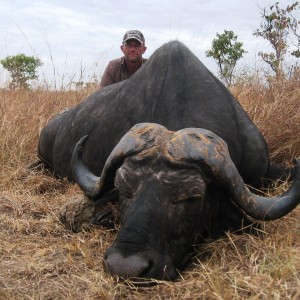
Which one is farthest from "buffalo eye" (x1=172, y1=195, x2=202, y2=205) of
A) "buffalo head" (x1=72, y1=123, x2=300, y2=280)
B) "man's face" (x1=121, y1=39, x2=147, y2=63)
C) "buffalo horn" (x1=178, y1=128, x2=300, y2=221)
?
"man's face" (x1=121, y1=39, x2=147, y2=63)

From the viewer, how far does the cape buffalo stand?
270 centimetres

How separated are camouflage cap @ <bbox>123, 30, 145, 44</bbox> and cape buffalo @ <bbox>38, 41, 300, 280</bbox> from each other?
2727 mm

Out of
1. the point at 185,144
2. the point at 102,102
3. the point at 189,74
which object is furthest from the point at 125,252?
the point at 102,102

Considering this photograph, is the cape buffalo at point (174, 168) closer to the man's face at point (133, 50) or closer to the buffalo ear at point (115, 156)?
the buffalo ear at point (115, 156)

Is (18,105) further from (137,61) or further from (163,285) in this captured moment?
(163,285)

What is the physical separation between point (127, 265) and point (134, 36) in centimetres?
494

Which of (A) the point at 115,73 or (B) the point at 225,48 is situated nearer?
(A) the point at 115,73

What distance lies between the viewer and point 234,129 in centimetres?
378

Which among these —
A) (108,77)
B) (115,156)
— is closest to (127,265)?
(115,156)

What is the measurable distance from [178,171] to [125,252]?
54 cm

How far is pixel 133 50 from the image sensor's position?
7059mm

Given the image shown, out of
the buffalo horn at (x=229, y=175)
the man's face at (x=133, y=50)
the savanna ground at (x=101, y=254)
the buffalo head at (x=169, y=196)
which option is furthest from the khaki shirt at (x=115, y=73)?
the buffalo horn at (x=229, y=175)

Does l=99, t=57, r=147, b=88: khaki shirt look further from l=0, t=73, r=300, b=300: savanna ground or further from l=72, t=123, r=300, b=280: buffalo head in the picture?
l=72, t=123, r=300, b=280: buffalo head

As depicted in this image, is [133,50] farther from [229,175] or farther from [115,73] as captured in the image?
[229,175]
